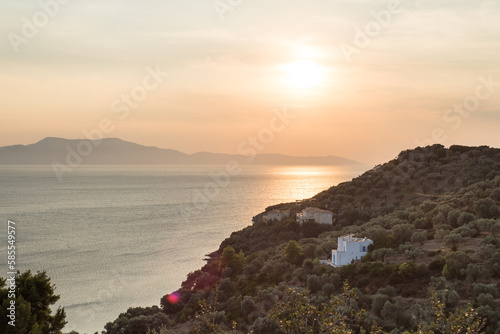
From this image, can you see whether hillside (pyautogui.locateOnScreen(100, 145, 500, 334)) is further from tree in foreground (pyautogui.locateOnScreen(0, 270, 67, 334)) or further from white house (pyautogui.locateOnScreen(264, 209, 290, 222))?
tree in foreground (pyautogui.locateOnScreen(0, 270, 67, 334))

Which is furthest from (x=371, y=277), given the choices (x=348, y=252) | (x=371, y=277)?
(x=348, y=252)

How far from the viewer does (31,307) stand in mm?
18938

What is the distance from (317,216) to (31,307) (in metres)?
46.0

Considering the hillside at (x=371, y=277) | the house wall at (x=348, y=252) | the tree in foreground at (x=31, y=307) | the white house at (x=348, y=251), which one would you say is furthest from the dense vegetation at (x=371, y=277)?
the tree in foreground at (x=31, y=307)

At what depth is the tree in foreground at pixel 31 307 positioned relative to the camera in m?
17.3

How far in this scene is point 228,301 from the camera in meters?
37.8

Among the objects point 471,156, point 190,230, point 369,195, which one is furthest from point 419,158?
point 190,230

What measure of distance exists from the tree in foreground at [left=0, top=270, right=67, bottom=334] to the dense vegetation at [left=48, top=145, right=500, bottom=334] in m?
5.69

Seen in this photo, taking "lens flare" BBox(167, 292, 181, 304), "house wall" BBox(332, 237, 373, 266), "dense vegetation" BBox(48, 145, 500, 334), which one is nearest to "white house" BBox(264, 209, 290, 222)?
"dense vegetation" BBox(48, 145, 500, 334)

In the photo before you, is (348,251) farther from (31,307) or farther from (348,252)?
(31,307)

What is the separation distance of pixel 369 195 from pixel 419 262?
35.6 metres

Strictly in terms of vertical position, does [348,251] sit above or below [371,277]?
above

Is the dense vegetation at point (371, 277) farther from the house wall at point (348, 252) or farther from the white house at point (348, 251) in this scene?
the house wall at point (348, 252)

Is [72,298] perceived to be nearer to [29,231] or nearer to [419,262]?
[419,262]
